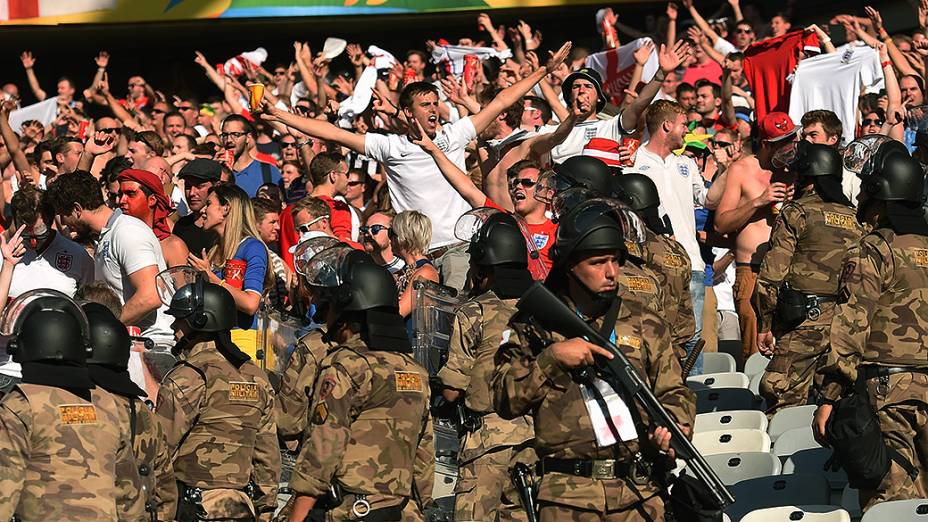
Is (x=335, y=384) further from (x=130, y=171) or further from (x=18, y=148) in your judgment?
(x=18, y=148)

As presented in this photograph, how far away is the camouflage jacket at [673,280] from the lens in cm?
883

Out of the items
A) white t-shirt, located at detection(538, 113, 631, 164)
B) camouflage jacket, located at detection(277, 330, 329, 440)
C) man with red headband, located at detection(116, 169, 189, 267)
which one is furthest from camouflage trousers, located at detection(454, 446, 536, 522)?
white t-shirt, located at detection(538, 113, 631, 164)

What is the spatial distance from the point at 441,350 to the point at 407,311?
695 mm

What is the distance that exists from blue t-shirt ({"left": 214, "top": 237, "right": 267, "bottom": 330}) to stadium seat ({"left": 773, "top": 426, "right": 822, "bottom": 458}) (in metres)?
3.14

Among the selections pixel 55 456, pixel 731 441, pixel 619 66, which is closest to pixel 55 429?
pixel 55 456

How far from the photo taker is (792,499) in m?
7.39

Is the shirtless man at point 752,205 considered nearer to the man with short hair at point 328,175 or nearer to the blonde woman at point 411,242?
the blonde woman at point 411,242

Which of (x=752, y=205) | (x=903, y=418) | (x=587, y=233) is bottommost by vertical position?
(x=903, y=418)

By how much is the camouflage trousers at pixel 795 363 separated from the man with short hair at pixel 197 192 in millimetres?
3628

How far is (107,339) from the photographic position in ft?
20.9

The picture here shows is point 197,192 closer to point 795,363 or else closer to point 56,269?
point 56,269

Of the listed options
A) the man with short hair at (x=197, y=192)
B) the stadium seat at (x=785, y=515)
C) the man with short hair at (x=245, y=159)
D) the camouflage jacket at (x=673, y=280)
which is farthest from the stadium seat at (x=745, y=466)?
the man with short hair at (x=245, y=159)

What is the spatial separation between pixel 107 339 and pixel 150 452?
50 cm

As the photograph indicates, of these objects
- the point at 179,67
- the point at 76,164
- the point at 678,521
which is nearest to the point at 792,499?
the point at 678,521
